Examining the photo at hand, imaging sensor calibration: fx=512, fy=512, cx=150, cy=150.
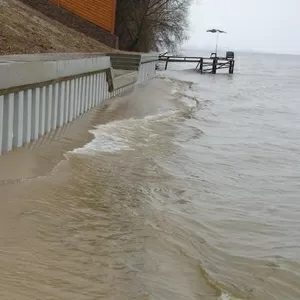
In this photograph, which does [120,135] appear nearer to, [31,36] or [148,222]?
[148,222]

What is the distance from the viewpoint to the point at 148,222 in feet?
18.3

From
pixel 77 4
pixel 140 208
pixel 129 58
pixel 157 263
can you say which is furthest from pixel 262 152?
pixel 77 4

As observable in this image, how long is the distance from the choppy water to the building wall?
60.4 feet

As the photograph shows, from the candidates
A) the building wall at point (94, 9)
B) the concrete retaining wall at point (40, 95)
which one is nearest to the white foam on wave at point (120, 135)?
the concrete retaining wall at point (40, 95)

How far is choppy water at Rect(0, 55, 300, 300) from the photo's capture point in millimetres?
4129

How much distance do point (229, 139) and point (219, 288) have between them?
8.15 meters

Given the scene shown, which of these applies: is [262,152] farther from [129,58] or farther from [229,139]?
[129,58]

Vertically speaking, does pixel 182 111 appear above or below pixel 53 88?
below

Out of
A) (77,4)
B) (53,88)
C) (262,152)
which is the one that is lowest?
(262,152)

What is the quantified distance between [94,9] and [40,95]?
20.0 m


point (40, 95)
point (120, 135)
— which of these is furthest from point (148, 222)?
point (120, 135)

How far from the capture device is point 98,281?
4.04 metres

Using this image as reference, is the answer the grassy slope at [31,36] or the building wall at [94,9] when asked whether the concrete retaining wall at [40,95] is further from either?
the building wall at [94,9]

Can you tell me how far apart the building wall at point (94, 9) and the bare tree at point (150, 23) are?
994 cm
